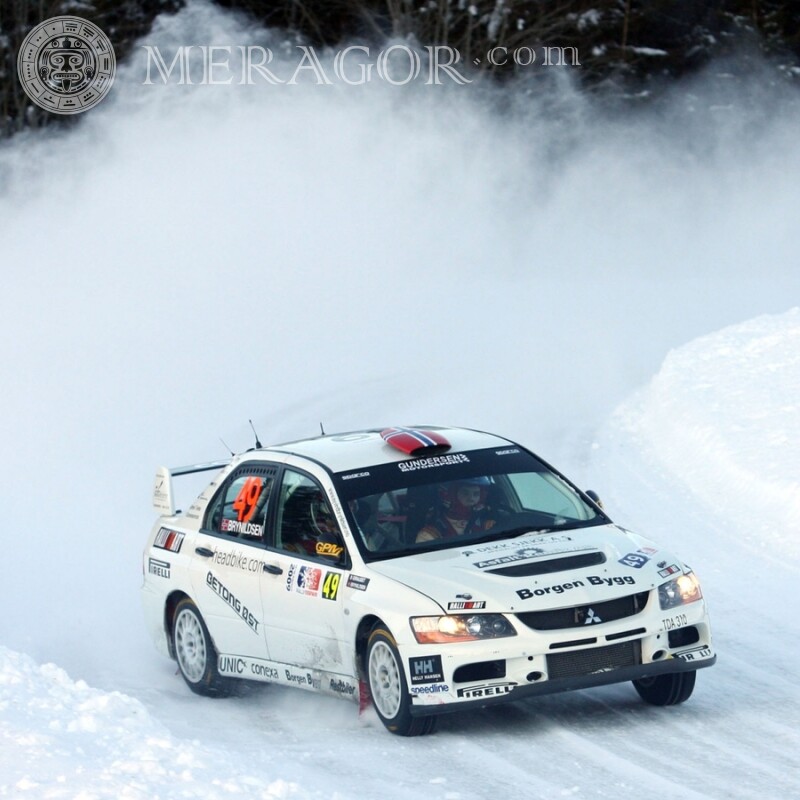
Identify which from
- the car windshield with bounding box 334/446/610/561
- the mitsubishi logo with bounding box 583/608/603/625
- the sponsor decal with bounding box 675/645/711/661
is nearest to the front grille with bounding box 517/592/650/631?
the mitsubishi logo with bounding box 583/608/603/625

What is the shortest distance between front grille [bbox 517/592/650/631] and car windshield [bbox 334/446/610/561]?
74 cm

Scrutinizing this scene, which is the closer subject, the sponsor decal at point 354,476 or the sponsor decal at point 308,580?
the sponsor decal at point 308,580

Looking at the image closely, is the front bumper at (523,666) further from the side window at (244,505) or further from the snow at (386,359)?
the side window at (244,505)

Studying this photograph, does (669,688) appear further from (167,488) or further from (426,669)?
(167,488)

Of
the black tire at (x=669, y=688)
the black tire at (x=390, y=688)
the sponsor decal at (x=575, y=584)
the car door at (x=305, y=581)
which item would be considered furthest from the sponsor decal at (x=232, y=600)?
the black tire at (x=669, y=688)

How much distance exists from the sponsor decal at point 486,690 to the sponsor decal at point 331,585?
843 millimetres

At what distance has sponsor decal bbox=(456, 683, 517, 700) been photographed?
6.12m

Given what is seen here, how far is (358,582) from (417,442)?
105cm

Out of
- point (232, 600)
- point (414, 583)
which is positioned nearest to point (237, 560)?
point (232, 600)

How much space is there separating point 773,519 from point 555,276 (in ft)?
72.4

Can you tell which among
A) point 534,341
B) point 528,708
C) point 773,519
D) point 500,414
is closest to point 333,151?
point 534,341

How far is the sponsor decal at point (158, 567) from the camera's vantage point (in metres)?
8.11

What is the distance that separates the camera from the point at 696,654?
6426 millimetres

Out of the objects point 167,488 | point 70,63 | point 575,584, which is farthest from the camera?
point 70,63
